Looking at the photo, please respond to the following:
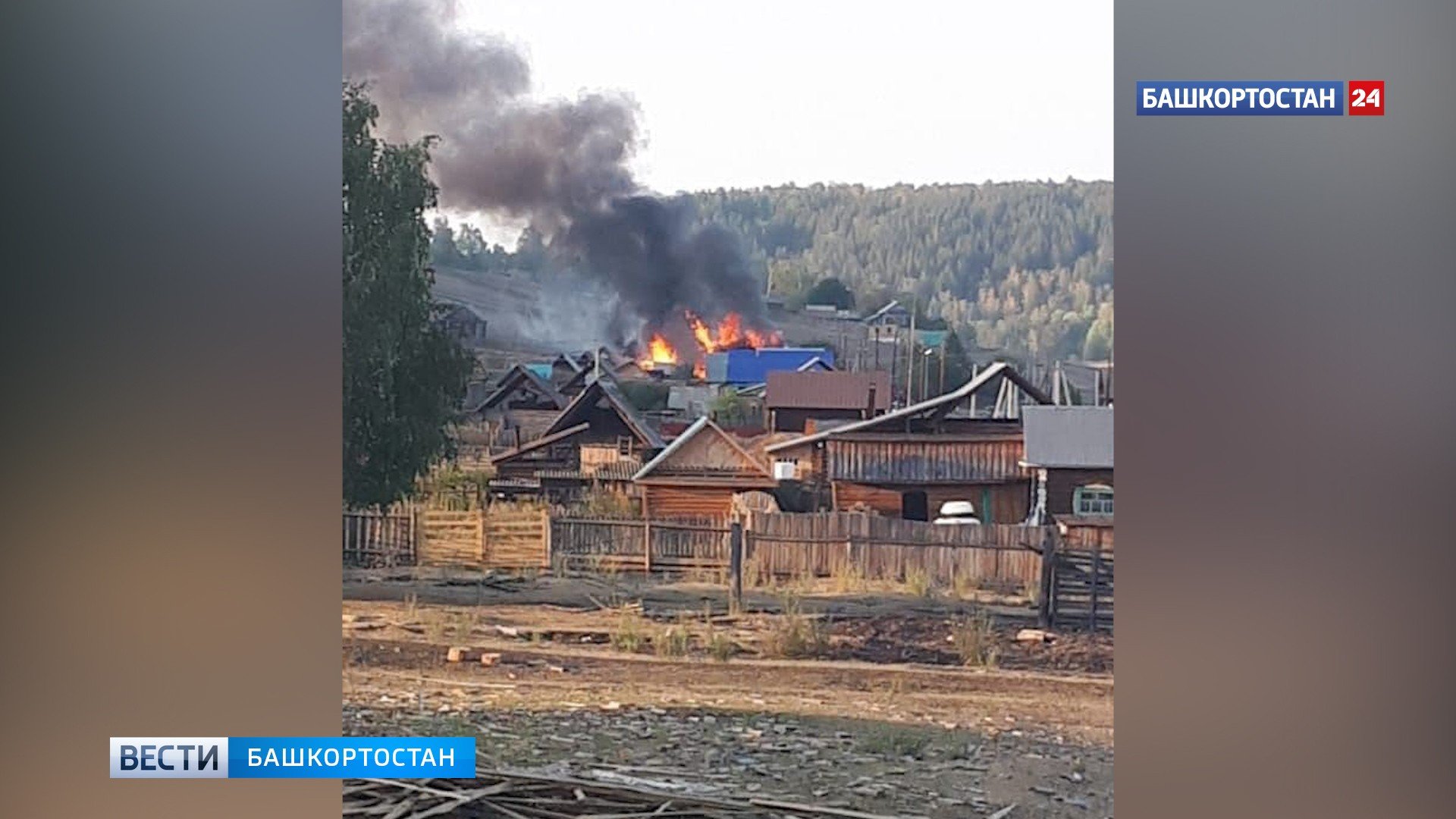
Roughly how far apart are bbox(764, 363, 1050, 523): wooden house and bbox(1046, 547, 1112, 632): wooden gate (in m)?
0.15

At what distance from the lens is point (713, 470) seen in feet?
9.35

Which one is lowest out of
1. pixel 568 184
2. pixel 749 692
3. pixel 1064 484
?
pixel 749 692

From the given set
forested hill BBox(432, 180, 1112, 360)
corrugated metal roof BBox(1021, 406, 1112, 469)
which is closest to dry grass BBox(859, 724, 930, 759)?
corrugated metal roof BBox(1021, 406, 1112, 469)

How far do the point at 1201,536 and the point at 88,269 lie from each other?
2610 mm

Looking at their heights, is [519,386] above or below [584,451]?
above

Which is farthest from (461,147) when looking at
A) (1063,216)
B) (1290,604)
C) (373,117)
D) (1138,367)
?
(1290,604)

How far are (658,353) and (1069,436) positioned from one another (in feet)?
3.11

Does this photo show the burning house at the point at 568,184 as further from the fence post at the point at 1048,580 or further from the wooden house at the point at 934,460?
the fence post at the point at 1048,580

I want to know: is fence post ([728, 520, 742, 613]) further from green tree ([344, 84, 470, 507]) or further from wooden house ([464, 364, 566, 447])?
green tree ([344, 84, 470, 507])

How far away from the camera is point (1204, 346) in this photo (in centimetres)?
274

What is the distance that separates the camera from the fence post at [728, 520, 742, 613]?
9.31ft

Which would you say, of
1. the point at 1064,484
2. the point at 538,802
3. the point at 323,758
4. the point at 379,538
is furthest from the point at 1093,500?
the point at 323,758

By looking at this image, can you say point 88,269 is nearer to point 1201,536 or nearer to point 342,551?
point 342,551

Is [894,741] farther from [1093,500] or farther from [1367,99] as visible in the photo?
[1367,99]
